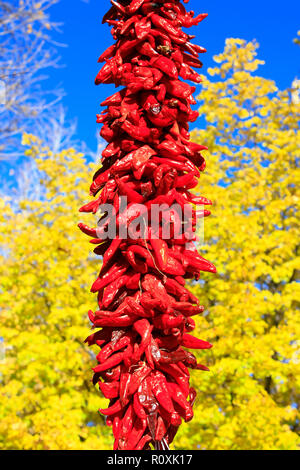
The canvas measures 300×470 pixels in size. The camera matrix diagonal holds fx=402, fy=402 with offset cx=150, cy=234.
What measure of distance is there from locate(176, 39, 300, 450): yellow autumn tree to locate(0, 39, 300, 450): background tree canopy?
0.02 m

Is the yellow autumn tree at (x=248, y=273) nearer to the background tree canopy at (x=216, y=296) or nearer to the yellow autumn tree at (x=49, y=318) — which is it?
the background tree canopy at (x=216, y=296)

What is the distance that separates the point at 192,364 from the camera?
132 cm

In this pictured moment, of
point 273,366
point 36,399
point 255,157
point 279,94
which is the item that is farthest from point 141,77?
point 279,94

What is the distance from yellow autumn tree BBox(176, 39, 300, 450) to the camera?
15.4 ft

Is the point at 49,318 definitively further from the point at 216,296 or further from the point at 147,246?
the point at 147,246

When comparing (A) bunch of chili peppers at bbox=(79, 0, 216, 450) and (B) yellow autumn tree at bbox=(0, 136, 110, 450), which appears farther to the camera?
(B) yellow autumn tree at bbox=(0, 136, 110, 450)

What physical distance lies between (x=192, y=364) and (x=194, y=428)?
4572mm

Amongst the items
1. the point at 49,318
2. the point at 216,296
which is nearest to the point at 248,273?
the point at 216,296

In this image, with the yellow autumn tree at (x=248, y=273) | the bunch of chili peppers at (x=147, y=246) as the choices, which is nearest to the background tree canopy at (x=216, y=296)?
the yellow autumn tree at (x=248, y=273)

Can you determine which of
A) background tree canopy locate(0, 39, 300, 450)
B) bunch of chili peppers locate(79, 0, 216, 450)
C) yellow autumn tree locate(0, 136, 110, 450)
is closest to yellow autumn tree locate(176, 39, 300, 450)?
background tree canopy locate(0, 39, 300, 450)

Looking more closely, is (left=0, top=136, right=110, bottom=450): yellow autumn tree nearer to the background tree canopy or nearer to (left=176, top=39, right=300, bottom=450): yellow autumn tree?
the background tree canopy

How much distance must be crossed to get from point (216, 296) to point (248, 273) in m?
0.79

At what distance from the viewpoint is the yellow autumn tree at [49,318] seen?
5.07 meters

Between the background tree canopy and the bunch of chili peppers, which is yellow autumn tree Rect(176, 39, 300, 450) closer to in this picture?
the background tree canopy
